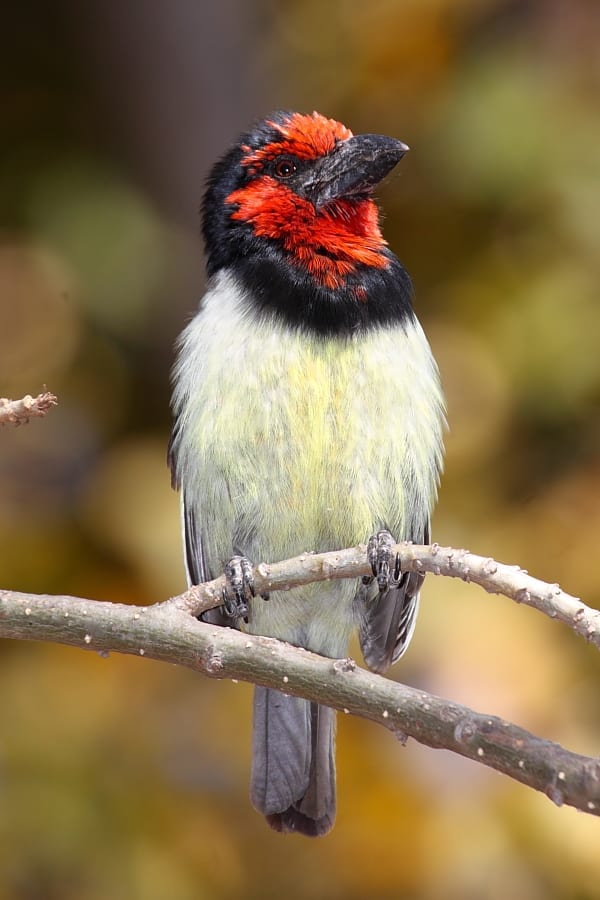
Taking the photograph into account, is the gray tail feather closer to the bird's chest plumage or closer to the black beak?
the bird's chest plumage

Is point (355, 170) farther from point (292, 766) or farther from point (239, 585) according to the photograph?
point (292, 766)

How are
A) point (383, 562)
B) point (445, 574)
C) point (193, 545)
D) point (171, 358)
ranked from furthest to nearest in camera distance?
1. point (171, 358)
2. point (193, 545)
3. point (383, 562)
4. point (445, 574)

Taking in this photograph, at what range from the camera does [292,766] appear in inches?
129

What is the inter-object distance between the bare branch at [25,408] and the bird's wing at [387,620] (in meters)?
1.53

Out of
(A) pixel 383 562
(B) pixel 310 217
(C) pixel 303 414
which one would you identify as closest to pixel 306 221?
(B) pixel 310 217

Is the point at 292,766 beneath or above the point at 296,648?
above

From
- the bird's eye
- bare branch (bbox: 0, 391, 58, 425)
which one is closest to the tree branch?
bare branch (bbox: 0, 391, 58, 425)

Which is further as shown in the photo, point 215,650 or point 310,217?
point 310,217

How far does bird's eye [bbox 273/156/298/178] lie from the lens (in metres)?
3.29

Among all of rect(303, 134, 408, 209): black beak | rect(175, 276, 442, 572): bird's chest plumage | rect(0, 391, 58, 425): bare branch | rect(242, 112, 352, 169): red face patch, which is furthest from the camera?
rect(242, 112, 352, 169): red face patch

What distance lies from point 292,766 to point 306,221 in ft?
4.41

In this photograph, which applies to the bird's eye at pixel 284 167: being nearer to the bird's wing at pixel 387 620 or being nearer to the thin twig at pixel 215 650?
the bird's wing at pixel 387 620

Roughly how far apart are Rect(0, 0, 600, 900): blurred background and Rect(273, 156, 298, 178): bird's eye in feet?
1.37

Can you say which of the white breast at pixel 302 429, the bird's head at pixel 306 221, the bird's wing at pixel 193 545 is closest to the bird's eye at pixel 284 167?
the bird's head at pixel 306 221
